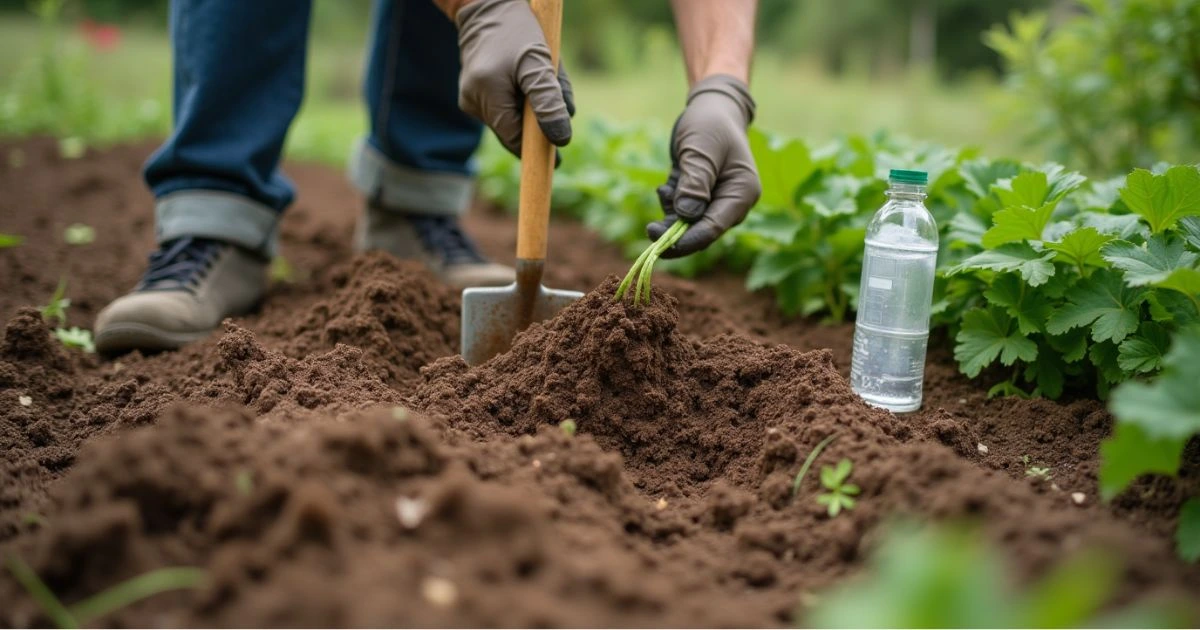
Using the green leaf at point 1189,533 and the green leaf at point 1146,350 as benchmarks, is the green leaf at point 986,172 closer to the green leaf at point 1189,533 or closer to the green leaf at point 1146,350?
the green leaf at point 1146,350

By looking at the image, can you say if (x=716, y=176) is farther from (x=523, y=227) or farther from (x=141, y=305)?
(x=141, y=305)

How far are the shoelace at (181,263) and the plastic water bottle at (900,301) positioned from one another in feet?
7.01

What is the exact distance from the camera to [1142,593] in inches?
47.7

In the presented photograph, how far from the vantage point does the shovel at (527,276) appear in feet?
7.66

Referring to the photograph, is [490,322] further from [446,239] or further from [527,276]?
[446,239]

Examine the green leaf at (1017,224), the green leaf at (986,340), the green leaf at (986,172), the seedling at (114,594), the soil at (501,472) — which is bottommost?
the seedling at (114,594)

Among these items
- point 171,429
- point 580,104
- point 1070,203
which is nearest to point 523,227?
point 171,429

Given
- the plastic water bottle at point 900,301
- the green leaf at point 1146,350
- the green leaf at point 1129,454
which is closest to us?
the green leaf at point 1129,454

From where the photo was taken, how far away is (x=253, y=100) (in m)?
2.87

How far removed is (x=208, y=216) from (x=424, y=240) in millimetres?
829

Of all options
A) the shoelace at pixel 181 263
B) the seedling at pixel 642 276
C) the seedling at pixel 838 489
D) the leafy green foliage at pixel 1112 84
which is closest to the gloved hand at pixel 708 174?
the seedling at pixel 642 276

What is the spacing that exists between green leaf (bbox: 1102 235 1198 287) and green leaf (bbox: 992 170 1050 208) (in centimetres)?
28

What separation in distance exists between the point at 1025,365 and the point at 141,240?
3.84 m

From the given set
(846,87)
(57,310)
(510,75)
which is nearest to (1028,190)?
(510,75)
